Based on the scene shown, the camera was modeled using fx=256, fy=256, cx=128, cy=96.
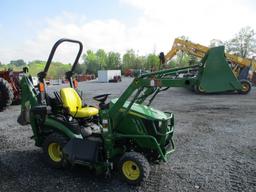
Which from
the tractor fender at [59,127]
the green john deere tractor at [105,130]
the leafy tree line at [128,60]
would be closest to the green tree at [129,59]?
the leafy tree line at [128,60]

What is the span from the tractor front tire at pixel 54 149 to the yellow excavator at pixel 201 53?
1269 centimetres

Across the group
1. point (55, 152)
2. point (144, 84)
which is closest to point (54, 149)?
point (55, 152)

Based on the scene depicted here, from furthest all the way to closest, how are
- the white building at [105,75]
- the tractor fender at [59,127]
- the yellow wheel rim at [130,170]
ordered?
the white building at [105,75]
the tractor fender at [59,127]
the yellow wheel rim at [130,170]

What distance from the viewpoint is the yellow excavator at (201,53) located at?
623 inches

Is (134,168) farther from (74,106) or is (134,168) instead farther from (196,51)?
(196,51)

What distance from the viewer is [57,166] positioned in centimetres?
403

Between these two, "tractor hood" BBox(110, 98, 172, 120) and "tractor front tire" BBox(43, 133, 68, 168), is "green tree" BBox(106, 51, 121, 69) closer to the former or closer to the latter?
"tractor front tire" BBox(43, 133, 68, 168)

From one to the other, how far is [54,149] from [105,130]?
1.14 m

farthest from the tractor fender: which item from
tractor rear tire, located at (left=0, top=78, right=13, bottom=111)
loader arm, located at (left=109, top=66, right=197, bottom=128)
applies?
tractor rear tire, located at (left=0, top=78, right=13, bottom=111)

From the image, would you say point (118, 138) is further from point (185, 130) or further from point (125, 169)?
point (185, 130)

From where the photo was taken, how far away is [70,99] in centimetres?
420

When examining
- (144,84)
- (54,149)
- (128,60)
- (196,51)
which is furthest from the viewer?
(128,60)

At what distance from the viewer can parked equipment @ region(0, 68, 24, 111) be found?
30.1 ft

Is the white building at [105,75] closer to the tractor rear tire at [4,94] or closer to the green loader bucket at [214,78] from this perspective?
the tractor rear tire at [4,94]
